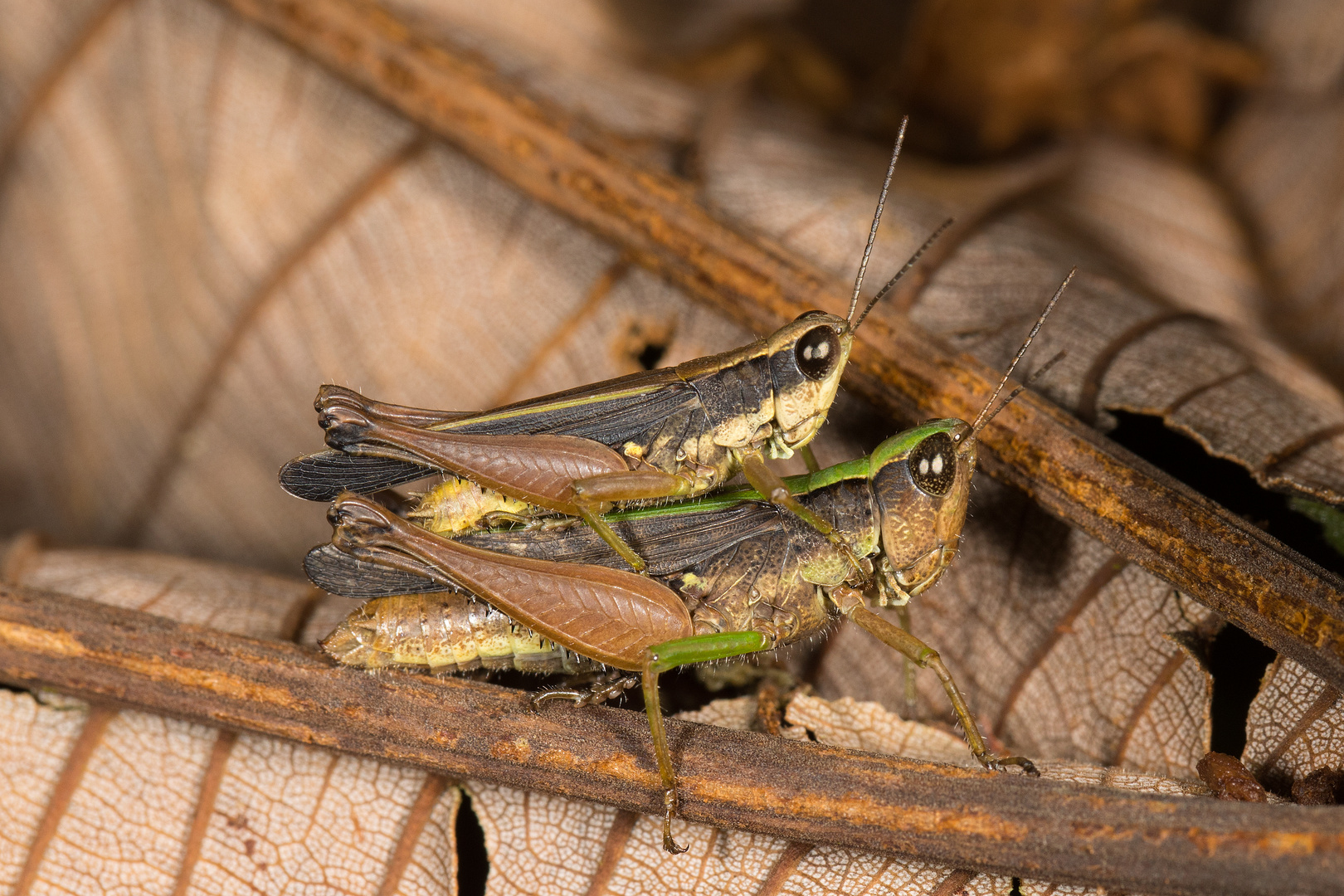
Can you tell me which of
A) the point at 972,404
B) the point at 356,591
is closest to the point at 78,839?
the point at 356,591

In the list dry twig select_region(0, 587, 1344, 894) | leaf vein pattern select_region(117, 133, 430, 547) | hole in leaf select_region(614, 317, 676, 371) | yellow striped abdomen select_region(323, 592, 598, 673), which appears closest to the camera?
dry twig select_region(0, 587, 1344, 894)

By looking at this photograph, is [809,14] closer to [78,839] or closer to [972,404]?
[972,404]

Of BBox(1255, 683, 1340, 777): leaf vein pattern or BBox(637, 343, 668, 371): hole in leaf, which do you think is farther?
BBox(637, 343, 668, 371): hole in leaf

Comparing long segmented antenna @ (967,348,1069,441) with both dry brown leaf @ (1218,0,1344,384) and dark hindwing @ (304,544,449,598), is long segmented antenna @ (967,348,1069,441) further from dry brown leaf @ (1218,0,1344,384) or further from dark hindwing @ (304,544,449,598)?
dark hindwing @ (304,544,449,598)

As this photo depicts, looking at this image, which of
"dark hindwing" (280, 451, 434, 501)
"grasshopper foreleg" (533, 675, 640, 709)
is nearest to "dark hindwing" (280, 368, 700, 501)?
"dark hindwing" (280, 451, 434, 501)

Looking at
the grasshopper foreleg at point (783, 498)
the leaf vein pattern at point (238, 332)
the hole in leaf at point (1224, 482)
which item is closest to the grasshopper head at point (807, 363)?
the grasshopper foreleg at point (783, 498)

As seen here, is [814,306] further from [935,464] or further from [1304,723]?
[1304,723]
